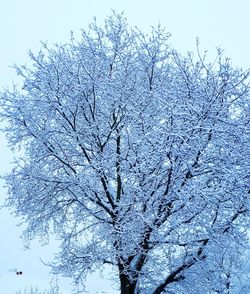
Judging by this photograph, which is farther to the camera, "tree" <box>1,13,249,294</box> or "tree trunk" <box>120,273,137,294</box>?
"tree trunk" <box>120,273,137,294</box>

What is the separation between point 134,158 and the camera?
7582mm

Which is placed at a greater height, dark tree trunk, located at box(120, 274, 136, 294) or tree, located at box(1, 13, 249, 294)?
tree, located at box(1, 13, 249, 294)

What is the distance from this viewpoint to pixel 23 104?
352 inches

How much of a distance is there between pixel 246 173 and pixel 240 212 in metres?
1.01

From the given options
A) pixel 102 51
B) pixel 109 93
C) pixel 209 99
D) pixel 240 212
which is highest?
pixel 102 51

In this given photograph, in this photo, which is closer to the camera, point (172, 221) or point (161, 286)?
point (172, 221)

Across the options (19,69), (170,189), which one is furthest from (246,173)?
(19,69)

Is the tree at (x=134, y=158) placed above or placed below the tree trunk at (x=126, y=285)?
above

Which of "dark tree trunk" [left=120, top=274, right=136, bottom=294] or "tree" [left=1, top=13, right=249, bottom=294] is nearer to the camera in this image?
"tree" [left=1, top=13, right=249, bottom=294]

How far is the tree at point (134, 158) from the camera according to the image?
7199 mm

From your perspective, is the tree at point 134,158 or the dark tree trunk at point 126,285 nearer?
the tree at point 134,158

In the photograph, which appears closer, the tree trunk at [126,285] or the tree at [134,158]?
the tree at [134,158]

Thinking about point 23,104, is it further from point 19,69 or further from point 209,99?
point 209,99

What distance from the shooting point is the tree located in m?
7.20
